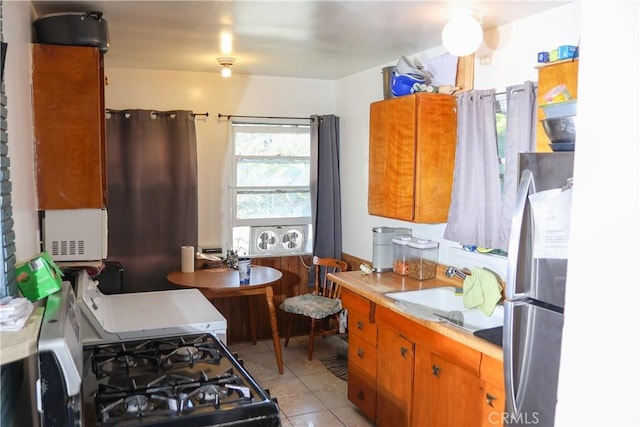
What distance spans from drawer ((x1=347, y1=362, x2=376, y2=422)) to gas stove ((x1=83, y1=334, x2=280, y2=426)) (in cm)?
136

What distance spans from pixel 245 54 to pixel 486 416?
2760mm

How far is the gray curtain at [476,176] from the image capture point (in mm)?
2953

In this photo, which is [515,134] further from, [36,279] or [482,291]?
[36,279]

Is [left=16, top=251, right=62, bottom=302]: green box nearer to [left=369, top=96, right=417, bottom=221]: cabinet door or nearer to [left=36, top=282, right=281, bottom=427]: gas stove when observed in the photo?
[left=36, top=282, right=281, bottom=427]: gas stove

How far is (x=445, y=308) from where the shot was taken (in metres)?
3.11

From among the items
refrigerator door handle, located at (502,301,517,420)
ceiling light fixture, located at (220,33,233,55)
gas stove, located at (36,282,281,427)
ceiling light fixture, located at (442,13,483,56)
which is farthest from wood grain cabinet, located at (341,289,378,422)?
ceiling light fixture, located at (220,33,233,55)

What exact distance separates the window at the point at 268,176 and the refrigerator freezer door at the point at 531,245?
9.92 ft

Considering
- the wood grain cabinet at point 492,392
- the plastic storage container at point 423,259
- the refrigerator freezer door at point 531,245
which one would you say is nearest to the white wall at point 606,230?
the refrigerator freezer door at point 531,245

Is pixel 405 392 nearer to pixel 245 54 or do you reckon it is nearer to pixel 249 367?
pixel 249 367

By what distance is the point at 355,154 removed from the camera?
4.57 metres

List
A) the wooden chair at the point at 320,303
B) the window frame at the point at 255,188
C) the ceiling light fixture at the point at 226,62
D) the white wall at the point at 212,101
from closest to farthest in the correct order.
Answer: the ceiling light fixture at the point at 226,62, the wooden chair at the point at 320,303, the white wall at the point at 212,101, the window frame at the point at 255,188

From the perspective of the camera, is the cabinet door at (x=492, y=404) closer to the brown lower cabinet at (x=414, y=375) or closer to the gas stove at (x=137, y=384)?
the brown lower cabinet at (x=414, y=375)

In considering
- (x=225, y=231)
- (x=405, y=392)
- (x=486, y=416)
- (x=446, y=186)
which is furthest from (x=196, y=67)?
(x=486, y=416)

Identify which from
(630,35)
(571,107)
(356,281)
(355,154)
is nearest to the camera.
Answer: (630,35)
